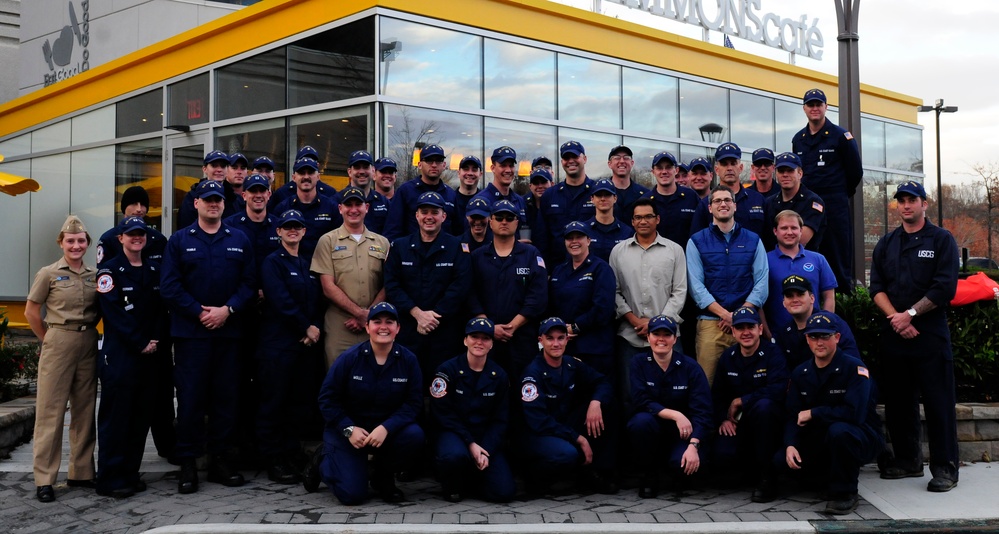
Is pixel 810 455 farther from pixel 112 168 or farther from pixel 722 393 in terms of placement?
pixel 112 168

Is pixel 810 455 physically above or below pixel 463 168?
below

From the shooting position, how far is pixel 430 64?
40.1ft

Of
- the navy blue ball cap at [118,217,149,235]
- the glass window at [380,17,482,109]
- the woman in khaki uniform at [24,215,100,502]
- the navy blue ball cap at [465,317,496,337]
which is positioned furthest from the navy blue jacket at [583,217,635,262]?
the glass window at [380,17,482,109]

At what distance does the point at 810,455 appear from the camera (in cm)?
634

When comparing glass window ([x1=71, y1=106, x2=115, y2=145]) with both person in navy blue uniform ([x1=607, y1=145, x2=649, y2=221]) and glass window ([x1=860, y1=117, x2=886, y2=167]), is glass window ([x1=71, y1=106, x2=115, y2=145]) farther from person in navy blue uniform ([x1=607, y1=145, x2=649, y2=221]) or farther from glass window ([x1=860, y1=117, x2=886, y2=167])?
glass window ([x1=860, y1=117, x2=886, y2=167])

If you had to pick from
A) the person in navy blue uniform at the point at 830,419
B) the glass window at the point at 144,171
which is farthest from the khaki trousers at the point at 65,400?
the glass window at the point at 144,171

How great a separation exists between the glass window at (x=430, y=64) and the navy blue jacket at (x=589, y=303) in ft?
18.3

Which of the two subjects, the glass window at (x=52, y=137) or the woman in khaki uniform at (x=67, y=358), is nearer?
the woman in khaki uniform at (x=67, y=358)

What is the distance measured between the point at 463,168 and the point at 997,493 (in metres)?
5.12

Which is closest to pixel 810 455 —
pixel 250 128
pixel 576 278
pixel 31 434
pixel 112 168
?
pixel 576 278

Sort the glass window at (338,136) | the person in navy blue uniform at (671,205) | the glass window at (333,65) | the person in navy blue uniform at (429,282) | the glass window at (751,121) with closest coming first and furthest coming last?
the person in navy blue uniform at (429,282) < the person in navy blue uniform at (671,205) < the glass window at (333,65) < the glass window at (338,136) < the glass window at (751,121)

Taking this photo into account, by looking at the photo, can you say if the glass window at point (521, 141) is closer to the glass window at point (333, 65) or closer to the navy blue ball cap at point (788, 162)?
the glass window at point (333, 65)

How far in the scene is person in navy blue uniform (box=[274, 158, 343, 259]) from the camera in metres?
7.91

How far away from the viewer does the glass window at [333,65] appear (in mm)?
11812
